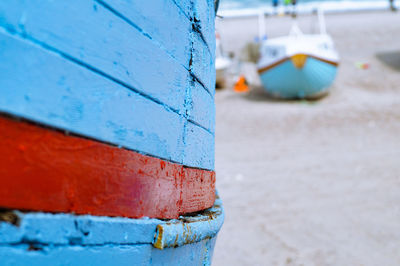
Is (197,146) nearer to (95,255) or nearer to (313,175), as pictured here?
(95,255)

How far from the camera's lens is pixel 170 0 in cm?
111

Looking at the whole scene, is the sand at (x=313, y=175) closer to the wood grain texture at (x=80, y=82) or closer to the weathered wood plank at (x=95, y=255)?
the weathered wood plank at (x=95, y=255)

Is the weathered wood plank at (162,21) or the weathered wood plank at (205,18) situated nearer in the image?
the weathered wood plank at (162,21)

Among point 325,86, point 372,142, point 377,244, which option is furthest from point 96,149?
point 325,86

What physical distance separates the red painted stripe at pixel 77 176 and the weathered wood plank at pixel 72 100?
0.03 meters

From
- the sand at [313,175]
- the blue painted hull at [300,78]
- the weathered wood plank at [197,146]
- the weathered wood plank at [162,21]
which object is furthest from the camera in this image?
the blue painted hull at [300,78]

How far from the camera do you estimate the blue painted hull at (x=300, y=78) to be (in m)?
9.28

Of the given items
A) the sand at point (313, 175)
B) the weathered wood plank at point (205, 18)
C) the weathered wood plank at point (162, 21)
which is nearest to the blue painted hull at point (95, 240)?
the weathered wood plank at point (162, 21)

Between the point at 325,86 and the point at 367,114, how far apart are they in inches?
67.1

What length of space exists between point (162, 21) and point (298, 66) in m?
8.49

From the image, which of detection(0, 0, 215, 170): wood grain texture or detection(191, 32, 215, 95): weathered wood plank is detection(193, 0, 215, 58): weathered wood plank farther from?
detection(0, 0, 215, 170): wood grain texture

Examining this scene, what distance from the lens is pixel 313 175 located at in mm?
5441

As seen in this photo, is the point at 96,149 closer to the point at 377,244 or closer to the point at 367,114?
the point at 377,244

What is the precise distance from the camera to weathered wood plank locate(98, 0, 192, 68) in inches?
36.6
